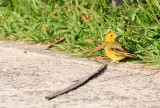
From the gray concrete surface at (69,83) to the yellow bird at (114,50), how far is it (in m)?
0.13

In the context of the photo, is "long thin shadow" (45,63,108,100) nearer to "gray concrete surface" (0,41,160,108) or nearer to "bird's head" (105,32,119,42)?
"gray concrete surface" (0,41,160,108)

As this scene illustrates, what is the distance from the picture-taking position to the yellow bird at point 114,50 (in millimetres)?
4880

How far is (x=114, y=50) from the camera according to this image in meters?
4.98

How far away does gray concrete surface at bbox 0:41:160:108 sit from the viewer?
338cm

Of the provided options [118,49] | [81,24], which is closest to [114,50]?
[118,49]

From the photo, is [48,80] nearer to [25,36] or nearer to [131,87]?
[131,87]

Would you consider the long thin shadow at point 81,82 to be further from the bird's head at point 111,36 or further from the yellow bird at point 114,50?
the bird's head at point 111,36

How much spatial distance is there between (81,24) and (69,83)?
2.52 meters

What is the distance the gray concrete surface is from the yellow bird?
5.1 inches

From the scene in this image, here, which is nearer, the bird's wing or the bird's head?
the bird's wing

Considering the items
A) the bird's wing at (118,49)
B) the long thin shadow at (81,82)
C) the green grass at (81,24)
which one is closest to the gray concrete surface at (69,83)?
the long thin shadow at (81,82)

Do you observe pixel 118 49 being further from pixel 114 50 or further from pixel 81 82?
pixel 81 82

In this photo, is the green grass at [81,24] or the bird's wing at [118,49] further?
the green grass at [81,24]

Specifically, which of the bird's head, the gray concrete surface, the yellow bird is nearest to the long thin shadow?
the gray concrete surface
